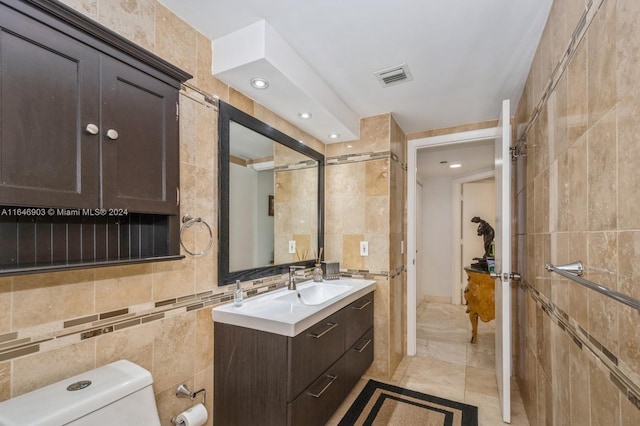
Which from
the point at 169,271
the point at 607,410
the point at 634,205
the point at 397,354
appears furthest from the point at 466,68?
the point at 397,354

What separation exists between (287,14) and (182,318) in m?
1.54

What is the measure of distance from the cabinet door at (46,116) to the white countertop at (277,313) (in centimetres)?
86

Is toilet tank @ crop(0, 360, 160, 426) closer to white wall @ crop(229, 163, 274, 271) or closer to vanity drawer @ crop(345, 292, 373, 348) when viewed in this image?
white wall @ crop(229, 163, 274, 271)

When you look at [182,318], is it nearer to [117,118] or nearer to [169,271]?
[169,271]

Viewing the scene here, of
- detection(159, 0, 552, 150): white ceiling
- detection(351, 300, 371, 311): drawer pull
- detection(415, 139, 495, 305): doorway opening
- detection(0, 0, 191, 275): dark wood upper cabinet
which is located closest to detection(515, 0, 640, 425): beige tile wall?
detection(159, 0, 552, 150): white ceiling

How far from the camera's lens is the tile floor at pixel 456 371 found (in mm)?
2159

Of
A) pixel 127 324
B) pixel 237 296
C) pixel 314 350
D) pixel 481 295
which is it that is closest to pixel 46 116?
pixel 127 324

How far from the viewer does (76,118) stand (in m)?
0.94

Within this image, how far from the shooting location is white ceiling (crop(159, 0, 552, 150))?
1.39 meters

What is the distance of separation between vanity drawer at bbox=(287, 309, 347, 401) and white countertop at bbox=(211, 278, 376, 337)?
0.05 m

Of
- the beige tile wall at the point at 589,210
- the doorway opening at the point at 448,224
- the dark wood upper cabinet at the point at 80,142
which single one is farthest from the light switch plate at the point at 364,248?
the doorway opening at the point at 448,224

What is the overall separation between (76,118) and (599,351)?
176cm

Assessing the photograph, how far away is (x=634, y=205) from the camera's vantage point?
723mm

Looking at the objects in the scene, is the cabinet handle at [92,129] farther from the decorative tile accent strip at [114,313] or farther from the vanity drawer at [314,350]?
the vanity drawer at [314,350]
